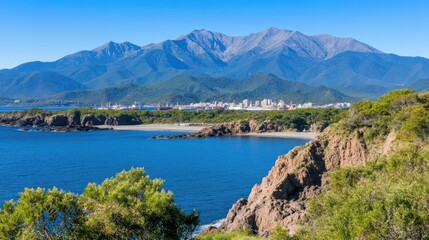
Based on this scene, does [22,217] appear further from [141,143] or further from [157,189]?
[141,143]

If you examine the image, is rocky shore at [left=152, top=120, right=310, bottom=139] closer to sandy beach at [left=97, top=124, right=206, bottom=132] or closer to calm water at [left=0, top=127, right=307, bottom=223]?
sandy beach at [left=97, top=124, right=206, bottom=132]

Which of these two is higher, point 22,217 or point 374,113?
point 374,113

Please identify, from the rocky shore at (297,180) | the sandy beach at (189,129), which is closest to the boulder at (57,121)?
the sandy beach at (189,129)

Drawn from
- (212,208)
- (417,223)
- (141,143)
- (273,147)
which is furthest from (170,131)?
(417,223)

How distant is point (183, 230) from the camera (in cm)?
2489

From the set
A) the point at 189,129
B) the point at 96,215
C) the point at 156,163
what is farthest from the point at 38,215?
the point at 189,129

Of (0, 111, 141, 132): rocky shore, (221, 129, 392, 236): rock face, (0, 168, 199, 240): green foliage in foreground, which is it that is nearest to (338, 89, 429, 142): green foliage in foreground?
(221, 129, 392, 236): rock face

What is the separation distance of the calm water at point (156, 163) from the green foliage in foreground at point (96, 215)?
21275mm

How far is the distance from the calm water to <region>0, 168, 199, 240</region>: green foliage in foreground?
21275mm

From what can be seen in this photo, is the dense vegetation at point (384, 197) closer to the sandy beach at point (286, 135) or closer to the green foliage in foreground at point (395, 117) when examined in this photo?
the green foliage in foreground at point (395, 117)

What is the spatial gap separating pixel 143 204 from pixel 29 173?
53501mm

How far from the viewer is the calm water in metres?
56.9

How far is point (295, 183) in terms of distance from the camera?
135 feet

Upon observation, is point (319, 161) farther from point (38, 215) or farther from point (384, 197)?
point (38, 215)
